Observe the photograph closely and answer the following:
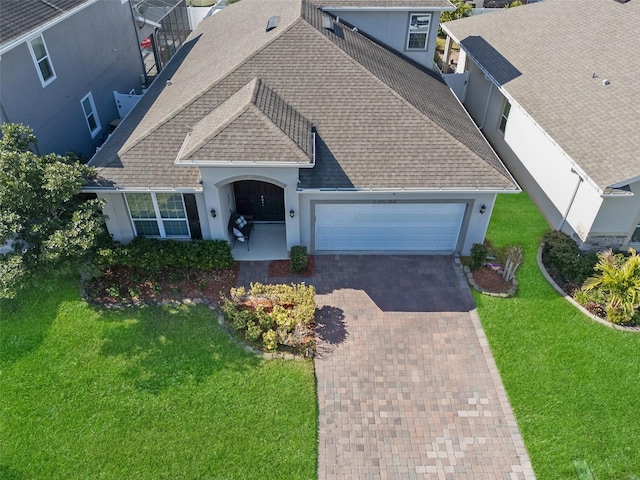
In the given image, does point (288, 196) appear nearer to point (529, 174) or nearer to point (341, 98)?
point (341, 98)

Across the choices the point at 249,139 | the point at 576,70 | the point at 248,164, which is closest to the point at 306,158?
the point at 248,164

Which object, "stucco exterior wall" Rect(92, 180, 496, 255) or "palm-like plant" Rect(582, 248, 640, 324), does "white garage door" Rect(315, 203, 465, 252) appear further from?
"palm-like plant" Rect(582, 248, 640, 324)

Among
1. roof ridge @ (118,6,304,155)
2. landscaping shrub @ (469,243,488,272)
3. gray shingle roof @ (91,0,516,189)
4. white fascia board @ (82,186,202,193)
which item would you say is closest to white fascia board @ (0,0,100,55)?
gray shingle roof @ (91,0,516,189)

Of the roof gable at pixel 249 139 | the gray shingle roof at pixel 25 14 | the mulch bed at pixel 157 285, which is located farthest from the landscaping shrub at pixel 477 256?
the gray shingle roof at pixel 25 14

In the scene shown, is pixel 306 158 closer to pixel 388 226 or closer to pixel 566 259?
pixel 388 226

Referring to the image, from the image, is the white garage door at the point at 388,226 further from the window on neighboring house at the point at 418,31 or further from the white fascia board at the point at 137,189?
the window on neighboring house at the point at 418,31
